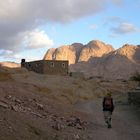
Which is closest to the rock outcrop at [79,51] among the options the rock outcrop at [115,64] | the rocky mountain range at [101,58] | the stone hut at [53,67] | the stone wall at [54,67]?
the rocky mountain range at [101,58]

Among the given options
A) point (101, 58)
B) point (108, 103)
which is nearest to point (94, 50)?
point (101, 58)

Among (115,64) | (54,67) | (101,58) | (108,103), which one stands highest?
(101,58)

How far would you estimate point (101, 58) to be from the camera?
14100cm

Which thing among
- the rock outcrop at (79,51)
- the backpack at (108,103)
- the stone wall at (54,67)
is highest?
the rock outcrop at (79,51)

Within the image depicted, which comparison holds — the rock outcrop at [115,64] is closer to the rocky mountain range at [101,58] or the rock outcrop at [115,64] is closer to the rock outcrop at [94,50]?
the rocky mountain range at [101,58]

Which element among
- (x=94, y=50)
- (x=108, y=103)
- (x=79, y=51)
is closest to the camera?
(x=108, y=103)

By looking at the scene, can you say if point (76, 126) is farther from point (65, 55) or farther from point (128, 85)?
point (65, 55)

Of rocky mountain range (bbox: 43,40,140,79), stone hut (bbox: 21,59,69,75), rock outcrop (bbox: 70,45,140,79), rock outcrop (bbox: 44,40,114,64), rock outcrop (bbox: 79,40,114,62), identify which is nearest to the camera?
stone hut (bbox: 21,59,69,75)

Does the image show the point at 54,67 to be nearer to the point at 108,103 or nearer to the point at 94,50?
the point at 108,103

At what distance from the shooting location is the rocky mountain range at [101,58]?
402 feet

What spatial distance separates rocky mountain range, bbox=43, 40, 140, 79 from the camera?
4825 inches

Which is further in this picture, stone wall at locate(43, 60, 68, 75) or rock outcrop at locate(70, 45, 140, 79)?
rock outcrop at locate(70, 45, 140, 79)

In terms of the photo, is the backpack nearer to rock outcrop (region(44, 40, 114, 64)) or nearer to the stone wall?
the stone wall

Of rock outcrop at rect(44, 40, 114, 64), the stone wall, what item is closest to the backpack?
the stone wall
